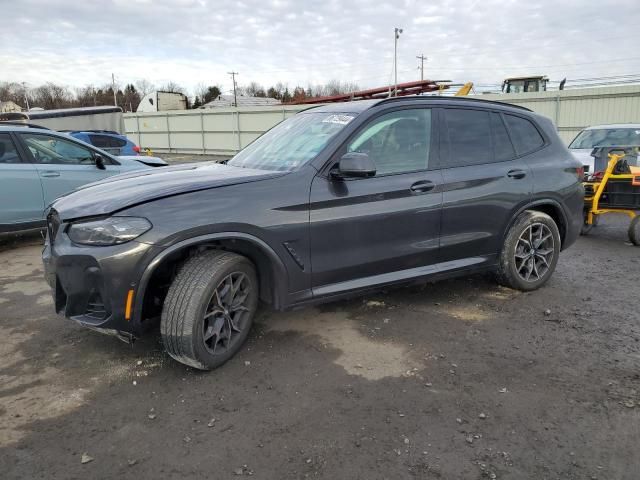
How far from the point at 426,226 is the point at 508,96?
733 inches

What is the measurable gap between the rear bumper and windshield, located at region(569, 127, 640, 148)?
10274mm

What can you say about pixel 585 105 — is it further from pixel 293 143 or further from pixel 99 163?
pixel 293 143

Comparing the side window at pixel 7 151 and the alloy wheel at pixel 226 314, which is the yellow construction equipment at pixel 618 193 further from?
the side window at pixel 7 151

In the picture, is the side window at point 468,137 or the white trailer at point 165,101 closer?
the side window at point 468,137

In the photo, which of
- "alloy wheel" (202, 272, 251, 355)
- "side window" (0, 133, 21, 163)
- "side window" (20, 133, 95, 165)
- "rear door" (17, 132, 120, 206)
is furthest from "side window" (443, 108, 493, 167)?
"side window" (0, 133, 21, 163)

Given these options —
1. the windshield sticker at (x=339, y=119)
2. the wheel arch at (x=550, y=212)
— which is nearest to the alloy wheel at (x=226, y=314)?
the windshield sticker at (x=339, y=119)

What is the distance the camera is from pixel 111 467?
7.86 ft

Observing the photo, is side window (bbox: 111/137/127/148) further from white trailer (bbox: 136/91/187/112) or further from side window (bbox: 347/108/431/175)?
white trailer (bbox: 136/91/187/112)

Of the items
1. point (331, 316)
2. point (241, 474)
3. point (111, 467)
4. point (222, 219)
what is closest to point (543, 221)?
point (331, 316)

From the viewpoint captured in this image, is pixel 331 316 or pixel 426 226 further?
pixel 331 316

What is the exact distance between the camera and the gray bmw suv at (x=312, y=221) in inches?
119

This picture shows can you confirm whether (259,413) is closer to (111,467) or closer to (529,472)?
(111,467)

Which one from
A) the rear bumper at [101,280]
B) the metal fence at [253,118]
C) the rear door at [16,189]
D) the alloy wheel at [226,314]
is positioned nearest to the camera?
the rear bumper at [101,280]

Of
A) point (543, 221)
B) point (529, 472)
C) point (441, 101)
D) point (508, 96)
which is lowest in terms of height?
point (529, 472)
